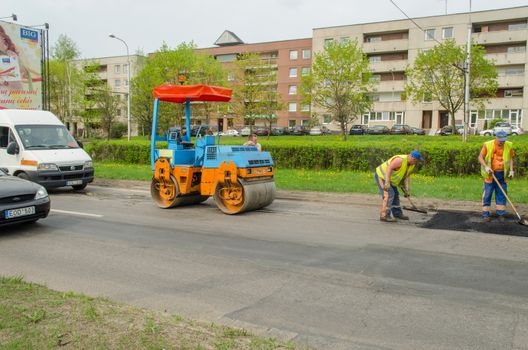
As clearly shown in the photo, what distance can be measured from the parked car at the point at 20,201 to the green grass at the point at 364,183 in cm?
739

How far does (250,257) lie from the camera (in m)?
6.71

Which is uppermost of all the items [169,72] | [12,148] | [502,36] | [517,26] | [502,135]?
[517,26]

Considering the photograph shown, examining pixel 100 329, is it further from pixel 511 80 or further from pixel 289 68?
pixel 289 68

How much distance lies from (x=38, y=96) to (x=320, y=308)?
16.7 meters

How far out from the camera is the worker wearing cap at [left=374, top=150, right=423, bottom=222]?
9.32 metres

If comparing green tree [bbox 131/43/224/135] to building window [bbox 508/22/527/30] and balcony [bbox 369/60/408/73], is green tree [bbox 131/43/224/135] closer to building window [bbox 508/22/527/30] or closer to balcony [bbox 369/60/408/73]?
balcony [bbox 369/60/408/73]

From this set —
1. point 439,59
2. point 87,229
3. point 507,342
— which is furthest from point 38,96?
point 439,59

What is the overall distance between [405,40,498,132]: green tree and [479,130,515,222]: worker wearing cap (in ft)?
94.1

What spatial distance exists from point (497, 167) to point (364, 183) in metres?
5.23

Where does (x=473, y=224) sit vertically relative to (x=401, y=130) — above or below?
below

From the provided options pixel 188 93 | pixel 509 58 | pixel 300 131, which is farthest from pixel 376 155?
Answer: pixel 509 58

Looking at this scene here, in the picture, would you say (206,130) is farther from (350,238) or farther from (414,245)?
(414,245)

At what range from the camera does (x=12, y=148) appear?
1325 cm

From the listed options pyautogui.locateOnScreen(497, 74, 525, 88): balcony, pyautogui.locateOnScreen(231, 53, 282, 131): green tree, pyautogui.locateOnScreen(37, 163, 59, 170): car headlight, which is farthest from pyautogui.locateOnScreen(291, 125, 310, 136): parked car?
pyautogui.locateOnScreen(37, 163, 59, 170): car headlight
